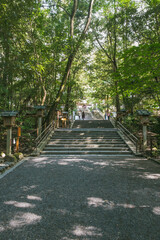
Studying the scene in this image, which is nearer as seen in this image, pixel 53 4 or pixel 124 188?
pixel 124 188

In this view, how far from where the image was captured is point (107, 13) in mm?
16953

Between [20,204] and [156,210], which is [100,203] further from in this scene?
[20,204]

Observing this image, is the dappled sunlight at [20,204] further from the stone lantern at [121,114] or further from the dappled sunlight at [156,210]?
the stone lantern at [121,114]

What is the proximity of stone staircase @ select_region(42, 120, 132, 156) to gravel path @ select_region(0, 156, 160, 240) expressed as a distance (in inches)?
120

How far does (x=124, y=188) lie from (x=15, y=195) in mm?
2974

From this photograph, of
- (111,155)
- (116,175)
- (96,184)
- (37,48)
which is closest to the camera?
(96,184)

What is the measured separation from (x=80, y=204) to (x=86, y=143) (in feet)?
22.1

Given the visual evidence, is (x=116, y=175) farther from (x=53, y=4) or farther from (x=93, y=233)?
(x=53, y=4)

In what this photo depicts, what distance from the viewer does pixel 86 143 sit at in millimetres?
10125

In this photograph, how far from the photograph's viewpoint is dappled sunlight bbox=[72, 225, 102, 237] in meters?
2.47

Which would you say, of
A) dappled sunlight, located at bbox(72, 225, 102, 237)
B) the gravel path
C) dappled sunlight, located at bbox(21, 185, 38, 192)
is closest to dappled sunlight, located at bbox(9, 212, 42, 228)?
the gravel path

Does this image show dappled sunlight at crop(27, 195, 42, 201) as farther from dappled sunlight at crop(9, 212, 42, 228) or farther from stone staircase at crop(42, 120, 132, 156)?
stone staircase at crop(42, 120, 132, 156)

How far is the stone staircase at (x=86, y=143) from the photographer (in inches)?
349

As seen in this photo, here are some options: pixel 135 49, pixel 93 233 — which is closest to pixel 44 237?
pixel 93 233
